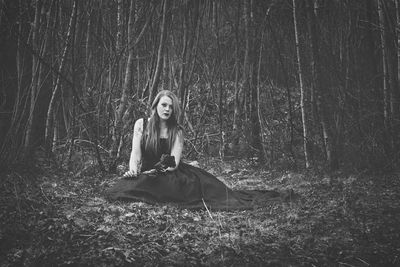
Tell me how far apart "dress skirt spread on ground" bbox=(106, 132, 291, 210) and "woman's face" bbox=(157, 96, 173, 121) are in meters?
0.72

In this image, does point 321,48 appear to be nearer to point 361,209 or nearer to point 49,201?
point 361,209

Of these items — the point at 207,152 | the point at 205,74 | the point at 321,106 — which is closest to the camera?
the point at 321,106

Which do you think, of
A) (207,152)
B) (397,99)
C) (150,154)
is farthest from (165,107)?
(207,152)

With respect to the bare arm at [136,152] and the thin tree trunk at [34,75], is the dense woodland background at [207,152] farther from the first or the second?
the bare arm at [136,152]

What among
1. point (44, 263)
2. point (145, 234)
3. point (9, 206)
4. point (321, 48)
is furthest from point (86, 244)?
point (321, 48)

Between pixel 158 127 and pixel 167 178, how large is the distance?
780 millimetres

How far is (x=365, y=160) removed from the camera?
5.02m

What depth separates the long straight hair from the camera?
4766 millimetres

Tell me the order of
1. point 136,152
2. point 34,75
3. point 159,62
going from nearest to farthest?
point 136,152 < point 34,75 < point 159,62

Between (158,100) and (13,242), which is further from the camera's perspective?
(158,100)

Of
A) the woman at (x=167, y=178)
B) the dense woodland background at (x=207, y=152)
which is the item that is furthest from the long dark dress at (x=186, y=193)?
the dense woodland background at (x=207, y=152)

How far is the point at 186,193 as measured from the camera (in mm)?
4328

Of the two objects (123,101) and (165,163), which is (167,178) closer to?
(165,163)

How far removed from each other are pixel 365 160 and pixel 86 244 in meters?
3.95
